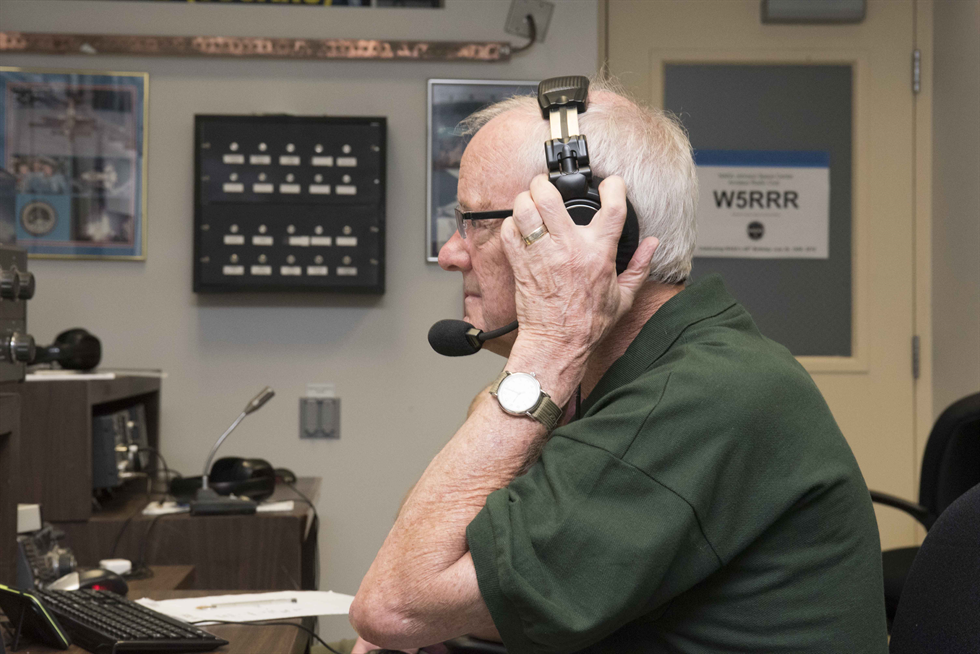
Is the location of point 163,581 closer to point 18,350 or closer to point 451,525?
point 18,350

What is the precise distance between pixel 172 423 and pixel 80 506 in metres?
0.80

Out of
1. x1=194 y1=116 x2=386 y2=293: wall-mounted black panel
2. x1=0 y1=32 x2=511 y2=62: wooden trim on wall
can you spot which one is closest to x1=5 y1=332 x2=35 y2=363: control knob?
x1=194 y1=116 x2=386 y2=293: wall-mounted black panel

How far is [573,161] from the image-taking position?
861 millimetres

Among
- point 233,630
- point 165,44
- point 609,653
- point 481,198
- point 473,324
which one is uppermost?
point 165,44

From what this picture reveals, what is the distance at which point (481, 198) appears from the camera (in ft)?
3.13

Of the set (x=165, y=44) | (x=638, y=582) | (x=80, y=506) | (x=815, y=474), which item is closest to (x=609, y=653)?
(x=638, y=582)

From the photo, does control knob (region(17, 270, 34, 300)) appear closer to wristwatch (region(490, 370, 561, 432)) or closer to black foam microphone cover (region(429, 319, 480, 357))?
black foam microphone cover (region(429, 319, 480, 357))

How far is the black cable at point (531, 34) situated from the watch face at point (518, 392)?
78.5 inches

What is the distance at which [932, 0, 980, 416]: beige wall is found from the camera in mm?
2529

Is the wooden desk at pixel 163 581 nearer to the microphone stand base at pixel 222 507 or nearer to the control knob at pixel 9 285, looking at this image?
the microphone stand base at pixel 222 507

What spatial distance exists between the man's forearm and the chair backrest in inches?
58.2

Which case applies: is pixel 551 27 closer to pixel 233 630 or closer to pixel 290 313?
pixel 290 313

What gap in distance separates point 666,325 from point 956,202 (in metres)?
2.23

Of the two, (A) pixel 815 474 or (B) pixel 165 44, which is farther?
(B) pixel 165 44
